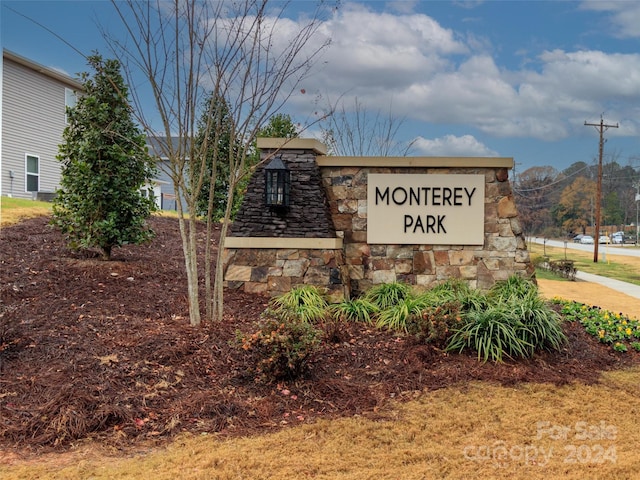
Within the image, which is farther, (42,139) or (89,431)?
(42,139)

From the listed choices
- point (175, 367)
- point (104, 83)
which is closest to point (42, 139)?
point (104, 83)

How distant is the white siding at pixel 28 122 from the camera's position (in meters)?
16.8

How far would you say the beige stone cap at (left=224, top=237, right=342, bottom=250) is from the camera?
696 centimetres

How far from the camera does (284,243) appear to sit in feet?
23.0

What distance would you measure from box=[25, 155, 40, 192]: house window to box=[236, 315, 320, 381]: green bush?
16324 millimetres

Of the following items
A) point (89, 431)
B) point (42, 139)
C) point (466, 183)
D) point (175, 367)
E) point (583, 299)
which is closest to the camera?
point (89, 431)

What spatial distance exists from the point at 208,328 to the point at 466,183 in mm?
4153

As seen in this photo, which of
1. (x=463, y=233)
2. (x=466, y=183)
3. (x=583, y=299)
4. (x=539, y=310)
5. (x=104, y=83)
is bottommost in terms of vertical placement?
(x=583, y=299)

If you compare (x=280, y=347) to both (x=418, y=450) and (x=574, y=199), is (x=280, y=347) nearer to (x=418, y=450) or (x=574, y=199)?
(x=418, y=450)

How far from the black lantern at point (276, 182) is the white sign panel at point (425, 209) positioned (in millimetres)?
1263

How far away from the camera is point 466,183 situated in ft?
24.5

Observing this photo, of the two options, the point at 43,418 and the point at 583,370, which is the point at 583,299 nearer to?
the point at 583,370

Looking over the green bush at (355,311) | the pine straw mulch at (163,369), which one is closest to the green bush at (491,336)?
the pine straw mulch at (163,369)

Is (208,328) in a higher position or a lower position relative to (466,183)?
lower
